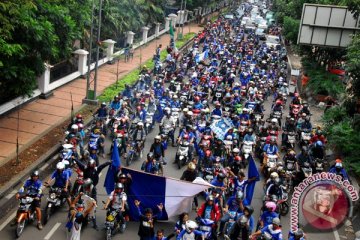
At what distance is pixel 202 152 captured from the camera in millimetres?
15719

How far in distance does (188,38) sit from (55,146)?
32181 mm

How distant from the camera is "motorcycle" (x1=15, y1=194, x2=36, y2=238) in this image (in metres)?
11.3

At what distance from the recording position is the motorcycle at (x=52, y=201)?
477 inches

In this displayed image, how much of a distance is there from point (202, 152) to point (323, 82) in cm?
1471

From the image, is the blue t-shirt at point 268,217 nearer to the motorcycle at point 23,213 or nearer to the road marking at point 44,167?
the motorcycle at point 23,213

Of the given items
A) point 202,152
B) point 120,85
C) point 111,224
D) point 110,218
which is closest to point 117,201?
point 110,218

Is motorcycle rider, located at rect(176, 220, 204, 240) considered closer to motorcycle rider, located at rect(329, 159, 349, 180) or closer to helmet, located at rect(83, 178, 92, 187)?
helmet, located at rect(83, 178, 92, 187)

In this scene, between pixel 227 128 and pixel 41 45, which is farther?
pixel 227 128

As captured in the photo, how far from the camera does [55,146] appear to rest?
1703 cm

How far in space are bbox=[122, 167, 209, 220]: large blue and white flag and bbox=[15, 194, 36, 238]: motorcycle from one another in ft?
7.78

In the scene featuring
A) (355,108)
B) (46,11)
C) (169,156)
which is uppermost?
(46,11)

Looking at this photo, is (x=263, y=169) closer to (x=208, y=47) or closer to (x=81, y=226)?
(x=81, y=226)

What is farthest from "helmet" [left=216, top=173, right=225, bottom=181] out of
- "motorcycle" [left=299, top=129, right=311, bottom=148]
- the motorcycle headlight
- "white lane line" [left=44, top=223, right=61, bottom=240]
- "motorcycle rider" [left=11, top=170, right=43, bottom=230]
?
"motorcycle" [left=299, top=129, right=311, bottom=148]

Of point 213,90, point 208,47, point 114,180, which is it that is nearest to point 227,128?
point 114,180
